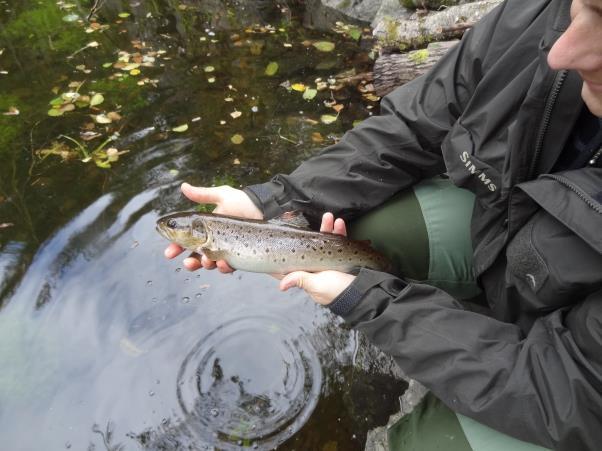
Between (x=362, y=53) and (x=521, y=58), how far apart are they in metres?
5.20

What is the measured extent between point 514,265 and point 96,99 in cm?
502

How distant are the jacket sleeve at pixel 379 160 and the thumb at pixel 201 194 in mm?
199

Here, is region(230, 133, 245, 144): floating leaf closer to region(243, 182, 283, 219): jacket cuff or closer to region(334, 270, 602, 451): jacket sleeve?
region(243, 182, 283, 219): jacket cuff

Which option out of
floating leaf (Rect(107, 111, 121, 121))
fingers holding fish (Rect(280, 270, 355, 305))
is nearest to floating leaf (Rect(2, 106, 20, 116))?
floating leaf (Rect(107, 111, 121, 121))

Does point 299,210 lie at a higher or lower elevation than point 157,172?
higher

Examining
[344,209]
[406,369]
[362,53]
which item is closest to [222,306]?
[344,209]

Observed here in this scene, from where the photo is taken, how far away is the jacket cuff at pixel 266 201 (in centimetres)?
265

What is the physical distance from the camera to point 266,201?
2645 mm

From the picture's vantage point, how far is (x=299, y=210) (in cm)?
261

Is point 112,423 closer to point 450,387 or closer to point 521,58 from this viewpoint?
point 450,387

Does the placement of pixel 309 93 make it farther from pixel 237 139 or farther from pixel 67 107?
pixel 67 107

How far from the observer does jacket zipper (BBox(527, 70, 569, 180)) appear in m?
1.69

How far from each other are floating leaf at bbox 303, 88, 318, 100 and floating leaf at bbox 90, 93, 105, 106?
91.9 inches

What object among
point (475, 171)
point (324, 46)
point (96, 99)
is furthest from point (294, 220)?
point (324, 46)
